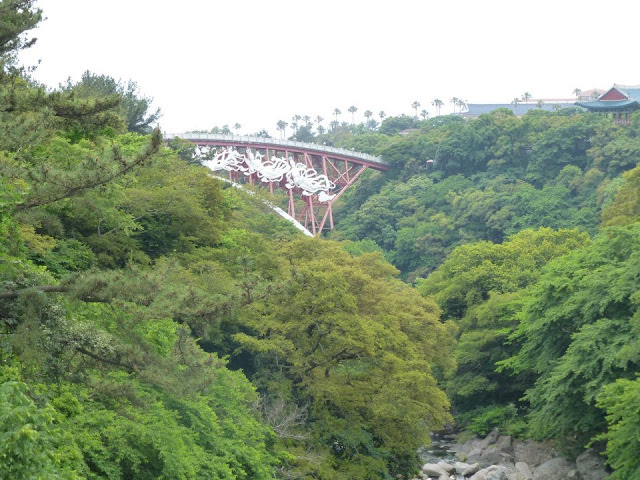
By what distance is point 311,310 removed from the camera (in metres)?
19.9

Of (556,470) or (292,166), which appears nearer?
(556,470)

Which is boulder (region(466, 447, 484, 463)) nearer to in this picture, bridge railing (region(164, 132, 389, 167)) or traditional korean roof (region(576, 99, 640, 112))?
bridge railing (region(164, 132, 389, 167))

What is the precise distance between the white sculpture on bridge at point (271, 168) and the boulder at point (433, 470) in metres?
30.4

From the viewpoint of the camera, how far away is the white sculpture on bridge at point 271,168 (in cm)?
5466

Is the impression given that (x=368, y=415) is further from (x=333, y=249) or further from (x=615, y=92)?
(x=615, y=92)

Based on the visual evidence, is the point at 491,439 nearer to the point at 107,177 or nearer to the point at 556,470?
the point at 556,470

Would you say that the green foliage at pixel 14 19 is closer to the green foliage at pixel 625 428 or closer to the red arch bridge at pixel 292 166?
the green foliage at pixel 625 428

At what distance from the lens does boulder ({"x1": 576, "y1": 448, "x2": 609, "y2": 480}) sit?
2211cm

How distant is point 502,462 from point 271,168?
103 ft

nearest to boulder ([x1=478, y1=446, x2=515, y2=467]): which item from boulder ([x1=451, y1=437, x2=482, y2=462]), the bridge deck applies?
boulder ([x1=451, y1=437, x2=482, y2=462])

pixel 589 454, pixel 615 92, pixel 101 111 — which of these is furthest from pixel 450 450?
pixel 615 92

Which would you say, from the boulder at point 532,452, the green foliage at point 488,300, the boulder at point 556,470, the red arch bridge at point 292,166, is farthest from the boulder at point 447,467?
the red arch bridge at point 292,166

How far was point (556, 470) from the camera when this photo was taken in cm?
2367

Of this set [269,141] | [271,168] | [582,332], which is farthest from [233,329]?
[269,141]
